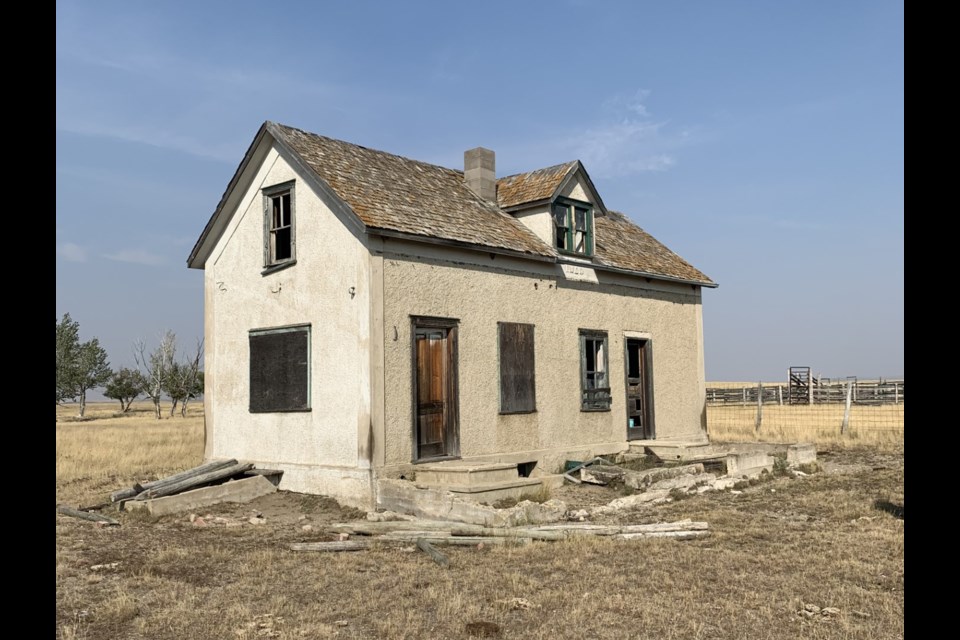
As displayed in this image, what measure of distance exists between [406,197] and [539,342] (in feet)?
12.5

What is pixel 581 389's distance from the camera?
53.9 feet

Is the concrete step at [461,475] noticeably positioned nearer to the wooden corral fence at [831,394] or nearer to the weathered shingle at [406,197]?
the weathered shingle at [406,197]

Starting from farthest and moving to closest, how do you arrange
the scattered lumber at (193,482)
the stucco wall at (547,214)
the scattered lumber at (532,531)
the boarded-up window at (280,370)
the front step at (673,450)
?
the front step at (673,450) → the stucco wall at (547,214) → the boarded-up window at (280,370) → the scattered lumber at (193,482) → the scattered lumber at (532,531)

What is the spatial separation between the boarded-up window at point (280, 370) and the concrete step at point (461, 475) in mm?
2452

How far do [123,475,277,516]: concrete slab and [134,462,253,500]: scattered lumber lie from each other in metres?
0.20

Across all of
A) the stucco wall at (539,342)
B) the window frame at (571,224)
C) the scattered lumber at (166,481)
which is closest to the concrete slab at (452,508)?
the stucco wall at (539,342)

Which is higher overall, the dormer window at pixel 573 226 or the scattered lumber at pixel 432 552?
the dormer window at pixel 573 226

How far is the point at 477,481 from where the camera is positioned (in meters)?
12.5

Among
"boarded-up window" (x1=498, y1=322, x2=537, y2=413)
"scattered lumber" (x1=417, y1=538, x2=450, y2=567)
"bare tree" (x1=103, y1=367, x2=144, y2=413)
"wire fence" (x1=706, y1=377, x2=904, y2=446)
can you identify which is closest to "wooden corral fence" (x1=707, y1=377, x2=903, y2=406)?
"wire fence" (x1=706, y1=377, x2=904, y2=446)

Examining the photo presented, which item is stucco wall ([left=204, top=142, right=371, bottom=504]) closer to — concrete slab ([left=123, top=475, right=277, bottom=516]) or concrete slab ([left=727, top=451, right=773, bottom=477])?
concrete slab ([left=123, top=475, right=277, bottom=516])

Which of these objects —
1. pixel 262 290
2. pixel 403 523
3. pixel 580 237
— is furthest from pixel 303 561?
pixel 580 237

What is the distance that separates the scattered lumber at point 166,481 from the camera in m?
13.3

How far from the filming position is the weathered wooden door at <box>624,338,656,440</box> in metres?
18.0
